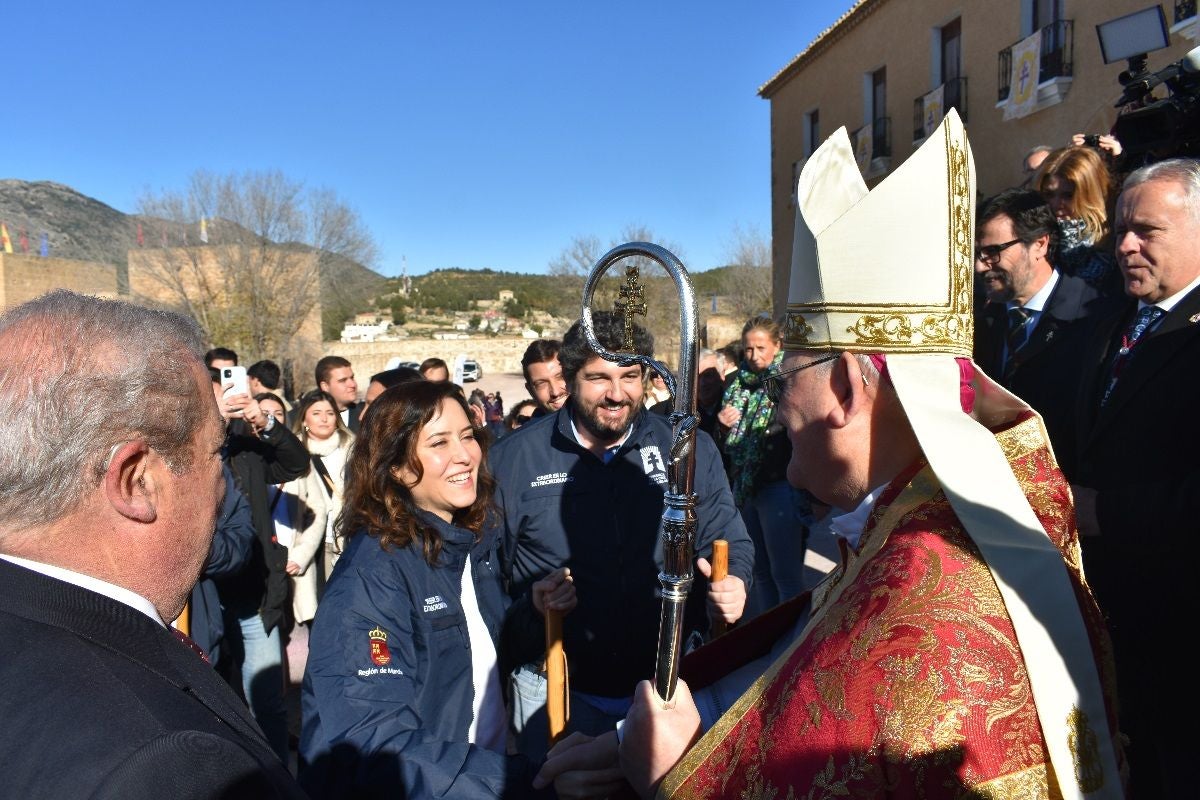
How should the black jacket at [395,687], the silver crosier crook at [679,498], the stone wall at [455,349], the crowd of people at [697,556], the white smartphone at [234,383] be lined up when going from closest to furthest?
the crowd of people at [697,556], the silver crosier crook at [679,498], the black jacket at [395,687], the white smartphone at [234,383], the stone wall at [455,349]

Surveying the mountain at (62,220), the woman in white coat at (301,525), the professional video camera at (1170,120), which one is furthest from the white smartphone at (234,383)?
the mountain at (62,220)

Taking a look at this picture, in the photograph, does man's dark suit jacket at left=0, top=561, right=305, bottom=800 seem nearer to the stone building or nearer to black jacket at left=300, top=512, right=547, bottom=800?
black jacket at left=300, top=512, right=547, bottom=800

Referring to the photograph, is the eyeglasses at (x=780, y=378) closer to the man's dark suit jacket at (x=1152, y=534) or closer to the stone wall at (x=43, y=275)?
the man's dark suit jacket at (x=1152, y=534)

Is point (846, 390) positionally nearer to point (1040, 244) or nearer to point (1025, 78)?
point (1040, 244)

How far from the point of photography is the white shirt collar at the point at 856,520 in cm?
170

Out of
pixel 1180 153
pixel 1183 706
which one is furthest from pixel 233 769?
pixel 1180 153

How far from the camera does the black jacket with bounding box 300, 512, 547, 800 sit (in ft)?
6.24

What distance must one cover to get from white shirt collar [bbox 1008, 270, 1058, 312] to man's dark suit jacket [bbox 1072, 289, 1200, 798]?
1.13 metres

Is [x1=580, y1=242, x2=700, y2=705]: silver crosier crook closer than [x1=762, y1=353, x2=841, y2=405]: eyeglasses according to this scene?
Yes

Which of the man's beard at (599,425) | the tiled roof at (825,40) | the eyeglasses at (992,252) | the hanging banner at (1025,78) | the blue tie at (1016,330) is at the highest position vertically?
the tiled roof at (825,40)

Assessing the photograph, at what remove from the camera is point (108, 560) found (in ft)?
4.07

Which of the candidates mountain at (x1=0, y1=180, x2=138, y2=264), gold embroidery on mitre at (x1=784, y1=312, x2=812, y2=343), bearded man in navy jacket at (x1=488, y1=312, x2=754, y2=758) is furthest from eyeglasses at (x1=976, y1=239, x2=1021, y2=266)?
mountain at (x1=0, y1=180, x2=138, y2=264)

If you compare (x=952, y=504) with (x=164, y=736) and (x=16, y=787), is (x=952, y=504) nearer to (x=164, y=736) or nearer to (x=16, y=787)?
(x=164, y=736)

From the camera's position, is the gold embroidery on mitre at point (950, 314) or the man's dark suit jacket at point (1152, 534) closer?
the gold embroidery on mitre at point (950, 314)
